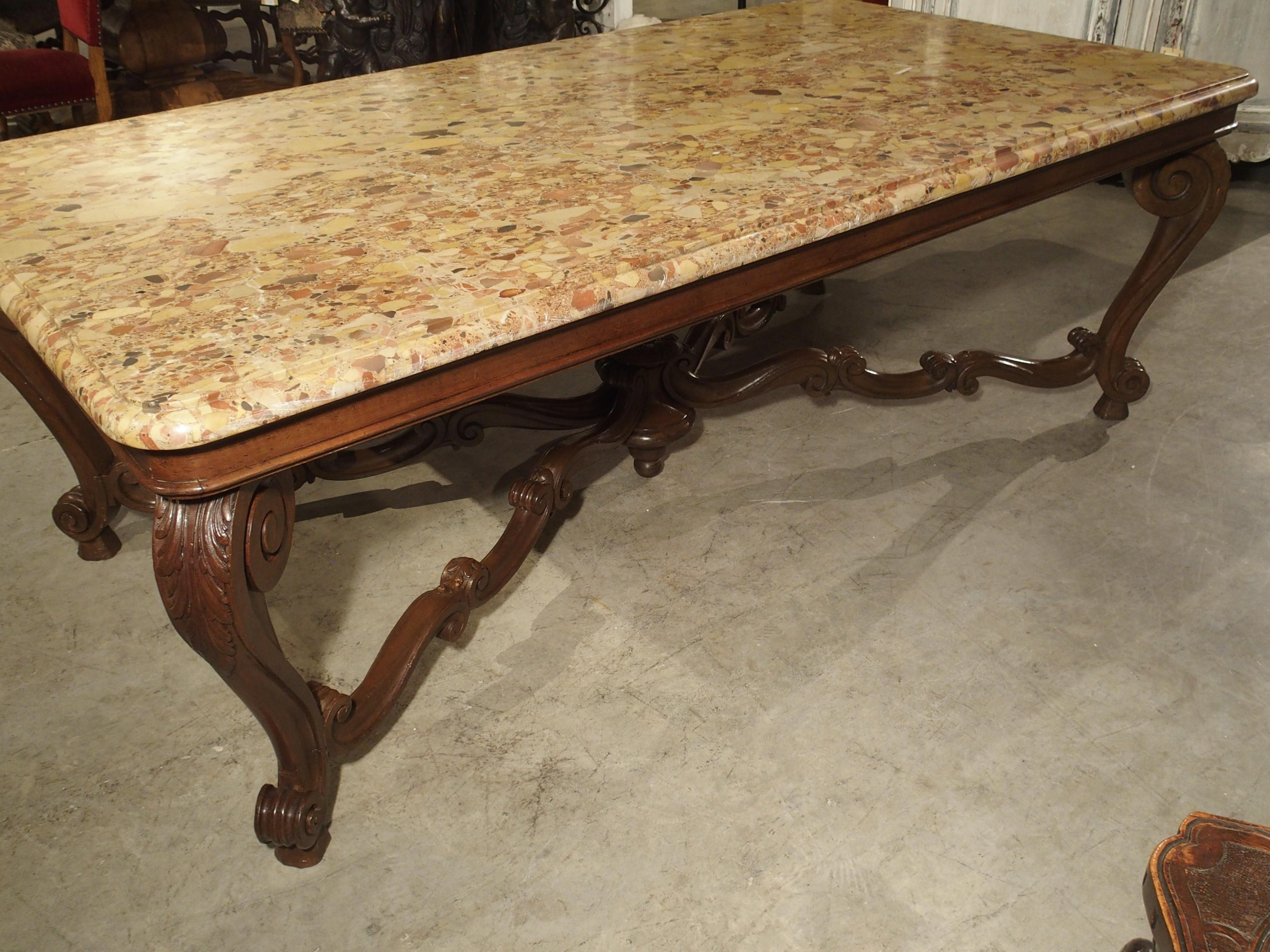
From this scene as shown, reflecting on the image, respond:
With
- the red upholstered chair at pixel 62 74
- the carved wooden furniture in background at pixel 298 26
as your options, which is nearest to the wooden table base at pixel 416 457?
the red upholstered chair at pixel 62 74

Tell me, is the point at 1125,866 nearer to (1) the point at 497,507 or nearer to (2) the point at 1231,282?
(1) the point at 497,507

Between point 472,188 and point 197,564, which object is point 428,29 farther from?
point 197,564

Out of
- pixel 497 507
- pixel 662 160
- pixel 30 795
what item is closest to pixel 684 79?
pixel 662 160

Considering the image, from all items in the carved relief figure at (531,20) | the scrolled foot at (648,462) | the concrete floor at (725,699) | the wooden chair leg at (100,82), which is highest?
the carved relief figure at (531,20)

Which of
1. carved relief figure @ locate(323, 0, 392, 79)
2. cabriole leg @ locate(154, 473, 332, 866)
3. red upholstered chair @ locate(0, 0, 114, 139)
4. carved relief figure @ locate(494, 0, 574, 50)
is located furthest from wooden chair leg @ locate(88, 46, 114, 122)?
cabriole leg @ locate(154, 473, 332, 866)

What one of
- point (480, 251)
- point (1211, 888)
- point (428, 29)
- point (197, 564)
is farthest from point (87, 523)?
point (428, 29)

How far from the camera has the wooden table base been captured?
3.72 ft

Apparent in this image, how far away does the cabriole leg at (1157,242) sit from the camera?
1.95m

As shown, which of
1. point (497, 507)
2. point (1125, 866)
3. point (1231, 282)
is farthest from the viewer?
point (1231, 282)

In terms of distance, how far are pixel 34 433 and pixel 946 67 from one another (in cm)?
220

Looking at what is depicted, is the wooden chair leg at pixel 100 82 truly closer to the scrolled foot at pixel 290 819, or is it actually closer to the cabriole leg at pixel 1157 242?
the scrolled foot at pixel 290 819

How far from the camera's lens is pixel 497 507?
84.1 inches

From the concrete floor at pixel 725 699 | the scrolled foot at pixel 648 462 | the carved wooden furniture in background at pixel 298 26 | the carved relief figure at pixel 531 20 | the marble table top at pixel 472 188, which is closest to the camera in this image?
the marble table top at pixel 472 188

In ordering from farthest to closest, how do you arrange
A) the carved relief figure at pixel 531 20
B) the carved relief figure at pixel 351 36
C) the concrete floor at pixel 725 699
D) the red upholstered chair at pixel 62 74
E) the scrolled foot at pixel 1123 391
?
the carved relief figure at pixel 531 20
the carved relief figure at pixel 351 36
the red upholstered chair at pixel 62 74
the scrolled foot at pixel 1123 391
the concrete floor at pixel 725 699
